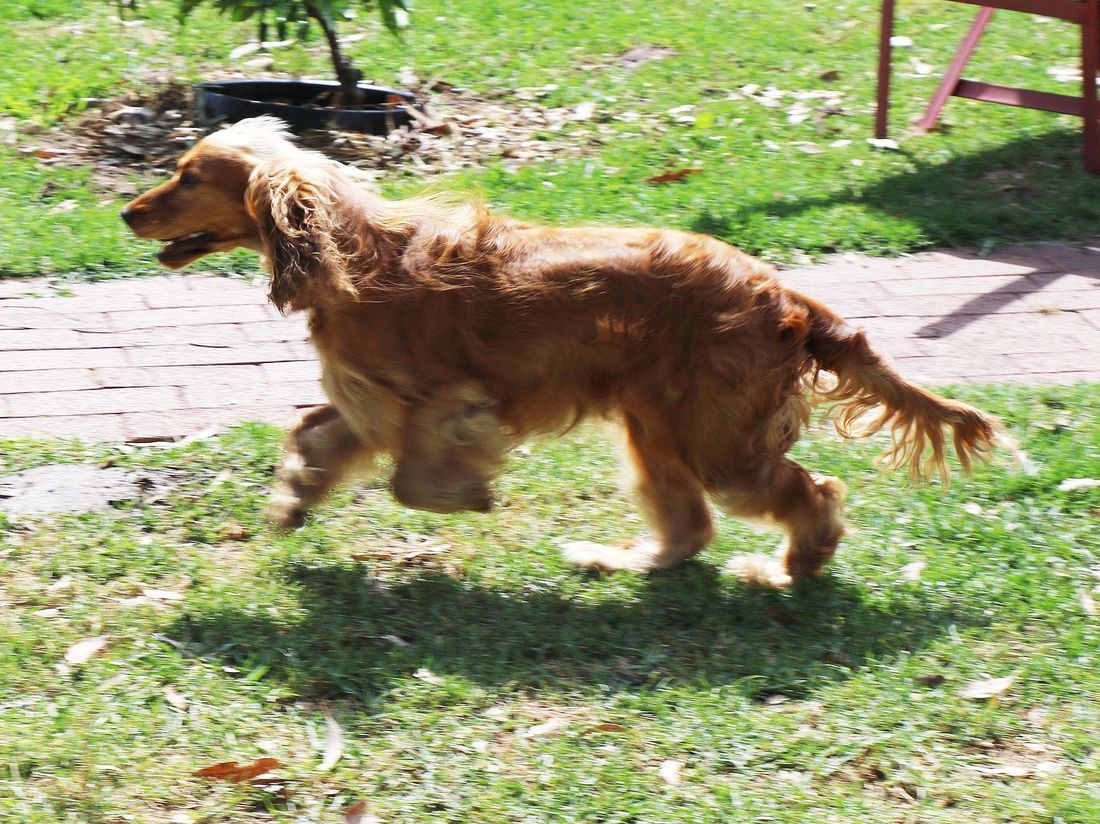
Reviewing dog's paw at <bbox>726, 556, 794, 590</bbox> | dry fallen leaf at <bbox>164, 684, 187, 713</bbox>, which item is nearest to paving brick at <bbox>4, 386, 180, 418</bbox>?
dry fallen leaf at <bbox>164, 684, 187, 713</bbox>

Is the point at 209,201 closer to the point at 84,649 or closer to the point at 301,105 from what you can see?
the point at 84,649

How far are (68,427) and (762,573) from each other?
262 cm

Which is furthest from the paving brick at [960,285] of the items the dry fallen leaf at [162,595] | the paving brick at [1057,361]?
the dry fallen leaf at [162,595]

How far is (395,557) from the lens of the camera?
441 centimetres

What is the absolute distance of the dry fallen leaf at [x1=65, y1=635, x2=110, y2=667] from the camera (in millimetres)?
3705

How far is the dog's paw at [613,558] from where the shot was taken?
440 cm

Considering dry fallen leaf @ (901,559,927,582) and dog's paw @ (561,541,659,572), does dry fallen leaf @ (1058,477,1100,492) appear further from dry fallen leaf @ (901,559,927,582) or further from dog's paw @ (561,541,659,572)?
dog's paw @ (561,541,659,572)

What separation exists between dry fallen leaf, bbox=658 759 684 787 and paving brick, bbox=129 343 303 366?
284 centimetres

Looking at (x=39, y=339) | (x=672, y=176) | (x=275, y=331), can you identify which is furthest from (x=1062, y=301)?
(x=39, y=339)

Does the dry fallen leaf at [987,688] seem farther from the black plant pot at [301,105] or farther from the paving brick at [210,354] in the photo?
the black plant pot at [301,105]

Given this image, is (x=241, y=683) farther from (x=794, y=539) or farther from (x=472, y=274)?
(x=794, y=539)

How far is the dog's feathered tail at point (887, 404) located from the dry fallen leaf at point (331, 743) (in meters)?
1.78

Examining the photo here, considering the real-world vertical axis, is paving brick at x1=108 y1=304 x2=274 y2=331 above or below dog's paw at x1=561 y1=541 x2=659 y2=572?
above

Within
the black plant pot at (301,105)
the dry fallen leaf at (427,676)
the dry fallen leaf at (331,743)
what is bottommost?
the dry fallen leaf at (427,676)
